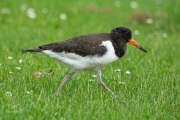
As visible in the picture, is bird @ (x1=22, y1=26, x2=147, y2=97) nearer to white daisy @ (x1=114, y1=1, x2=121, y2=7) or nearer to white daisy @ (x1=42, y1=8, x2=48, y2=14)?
white daisy @ (x1=42, y1=8, x2=48, y2=14)

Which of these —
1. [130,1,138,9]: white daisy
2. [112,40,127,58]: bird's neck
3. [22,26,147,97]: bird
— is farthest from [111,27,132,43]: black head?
[130,1,138,9]: white daisy

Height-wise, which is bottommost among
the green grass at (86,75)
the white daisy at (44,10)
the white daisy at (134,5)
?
the green grass at (86,75)

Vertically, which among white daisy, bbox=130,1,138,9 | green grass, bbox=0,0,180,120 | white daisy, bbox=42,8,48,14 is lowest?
green grass, bbox=0,0,180,120

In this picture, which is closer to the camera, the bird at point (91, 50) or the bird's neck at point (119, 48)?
the bird at point (91, 50)

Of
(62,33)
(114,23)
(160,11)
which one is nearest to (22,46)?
(62,33)

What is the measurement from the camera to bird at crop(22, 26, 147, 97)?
4.24 m

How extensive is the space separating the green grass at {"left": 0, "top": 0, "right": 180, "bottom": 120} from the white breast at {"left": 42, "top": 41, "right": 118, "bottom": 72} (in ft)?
1.51

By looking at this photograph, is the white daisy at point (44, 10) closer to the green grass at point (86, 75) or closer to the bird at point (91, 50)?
the green grass at point (86, 75)

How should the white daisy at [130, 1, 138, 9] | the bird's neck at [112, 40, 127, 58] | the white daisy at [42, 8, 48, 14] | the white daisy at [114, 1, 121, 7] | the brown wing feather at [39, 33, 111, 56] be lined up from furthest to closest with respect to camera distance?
1. the white daisy at [114, 1, 121, 7]
2. the white daisy at [130, 1, 138, 9]
3. the white daisy at [42, 8, 48, 14]
4. the bird's neck at [112, 40, 127, 58]
5. the brown wing feather at [39, 33, 111, 56]

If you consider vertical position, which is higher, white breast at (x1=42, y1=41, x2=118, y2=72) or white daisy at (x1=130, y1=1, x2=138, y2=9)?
white daisy at (x1=130, y1=1, x2=138, y2=9)

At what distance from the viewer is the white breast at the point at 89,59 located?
13.9 ft

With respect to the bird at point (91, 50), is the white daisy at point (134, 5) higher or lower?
higher

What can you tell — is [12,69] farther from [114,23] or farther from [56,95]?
[114,23]

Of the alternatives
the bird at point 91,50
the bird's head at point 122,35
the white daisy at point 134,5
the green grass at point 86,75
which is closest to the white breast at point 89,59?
the bird at point 91,50
